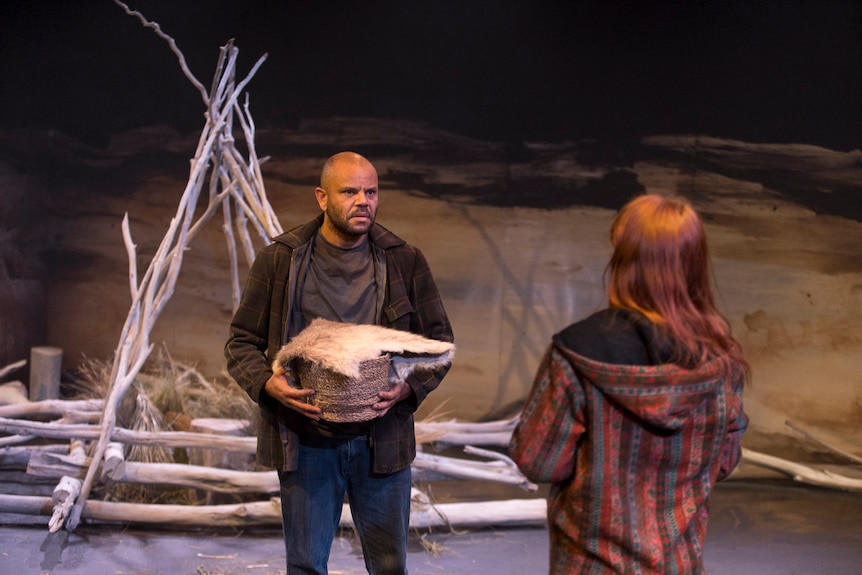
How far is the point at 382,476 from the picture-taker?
2.39m

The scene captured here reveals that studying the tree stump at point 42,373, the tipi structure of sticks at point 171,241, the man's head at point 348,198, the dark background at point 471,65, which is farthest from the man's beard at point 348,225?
the tree stump at point 42,373

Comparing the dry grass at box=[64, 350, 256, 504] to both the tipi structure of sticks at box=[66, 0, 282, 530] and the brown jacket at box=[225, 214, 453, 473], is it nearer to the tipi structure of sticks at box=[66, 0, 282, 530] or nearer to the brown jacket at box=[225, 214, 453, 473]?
the tipi structure of sticks at box=[66, 0, 282, 530]

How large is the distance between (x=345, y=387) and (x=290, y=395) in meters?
0.18

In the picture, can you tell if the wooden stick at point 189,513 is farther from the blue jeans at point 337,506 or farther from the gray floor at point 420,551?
the blue jeans at point 337,506

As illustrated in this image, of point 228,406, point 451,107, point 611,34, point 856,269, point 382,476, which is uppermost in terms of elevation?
point 611,34

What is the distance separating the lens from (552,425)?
1557 mm

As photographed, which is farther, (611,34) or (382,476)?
Result: (611,34)

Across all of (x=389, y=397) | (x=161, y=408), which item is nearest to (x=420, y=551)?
(x=161, y=408)

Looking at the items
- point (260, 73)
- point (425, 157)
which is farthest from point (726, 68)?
point (260, 73)

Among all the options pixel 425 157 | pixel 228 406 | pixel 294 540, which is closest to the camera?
pixel 294 540

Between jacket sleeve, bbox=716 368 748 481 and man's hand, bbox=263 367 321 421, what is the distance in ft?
3.25

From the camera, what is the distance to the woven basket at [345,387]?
2.09 metres

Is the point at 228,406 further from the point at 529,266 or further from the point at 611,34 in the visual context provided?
the point at 611,34

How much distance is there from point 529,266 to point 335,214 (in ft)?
10.6
